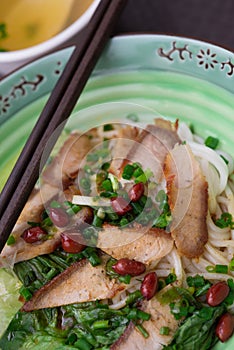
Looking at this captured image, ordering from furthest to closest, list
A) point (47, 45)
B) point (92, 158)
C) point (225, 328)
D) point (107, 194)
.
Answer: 1. point (47, 45)
2. point (92, 158)
3. point (107, 194)
4. point (225, 328)

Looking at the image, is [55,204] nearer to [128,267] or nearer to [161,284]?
[128,267]

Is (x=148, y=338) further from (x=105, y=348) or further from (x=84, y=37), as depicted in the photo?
(x=84, y=37)

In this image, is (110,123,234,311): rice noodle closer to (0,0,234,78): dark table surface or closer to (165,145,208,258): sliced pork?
(165,145,208,258): sliced pork

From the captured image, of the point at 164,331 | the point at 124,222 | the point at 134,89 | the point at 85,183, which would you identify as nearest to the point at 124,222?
the point at 124,222

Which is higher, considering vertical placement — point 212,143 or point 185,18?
point 185,18

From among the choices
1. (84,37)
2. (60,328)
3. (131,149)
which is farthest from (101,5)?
(60,328)

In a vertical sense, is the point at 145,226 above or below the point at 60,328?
above

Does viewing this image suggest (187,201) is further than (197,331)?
Yes
